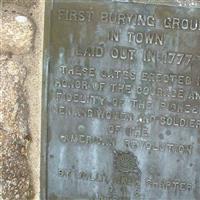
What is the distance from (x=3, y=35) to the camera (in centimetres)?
193

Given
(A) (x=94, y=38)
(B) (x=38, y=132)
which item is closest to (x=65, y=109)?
(B) (x=38, y=132)

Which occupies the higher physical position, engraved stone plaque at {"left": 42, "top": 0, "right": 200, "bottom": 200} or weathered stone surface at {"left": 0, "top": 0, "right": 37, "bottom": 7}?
weathered stone surface at {"left": 0, "top": 0, "right": 37, "bottom": 7}

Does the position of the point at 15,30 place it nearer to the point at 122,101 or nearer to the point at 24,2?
the point at 24,2

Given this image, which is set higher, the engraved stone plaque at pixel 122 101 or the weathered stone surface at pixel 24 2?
the weathered stone surface at pixel 24 2

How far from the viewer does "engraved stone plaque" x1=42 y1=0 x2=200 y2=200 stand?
186 cm

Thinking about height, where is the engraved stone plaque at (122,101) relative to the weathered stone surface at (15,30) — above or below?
below

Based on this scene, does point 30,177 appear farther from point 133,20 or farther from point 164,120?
point 133,20

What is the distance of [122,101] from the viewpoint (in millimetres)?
1930

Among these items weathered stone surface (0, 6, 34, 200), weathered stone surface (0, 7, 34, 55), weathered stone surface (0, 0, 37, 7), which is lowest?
weathered stone surface (0, 6, 34, 200)

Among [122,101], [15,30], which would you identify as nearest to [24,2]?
[15,30]

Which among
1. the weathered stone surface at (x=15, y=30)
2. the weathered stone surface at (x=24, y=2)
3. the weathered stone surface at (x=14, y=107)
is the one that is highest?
the weathered stone surface at (x=24, y=2)

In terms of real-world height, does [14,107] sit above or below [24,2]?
below

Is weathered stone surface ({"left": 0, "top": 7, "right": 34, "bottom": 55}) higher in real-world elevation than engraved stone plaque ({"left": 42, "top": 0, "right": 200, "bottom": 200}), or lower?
higher

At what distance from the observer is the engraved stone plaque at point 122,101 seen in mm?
1856
